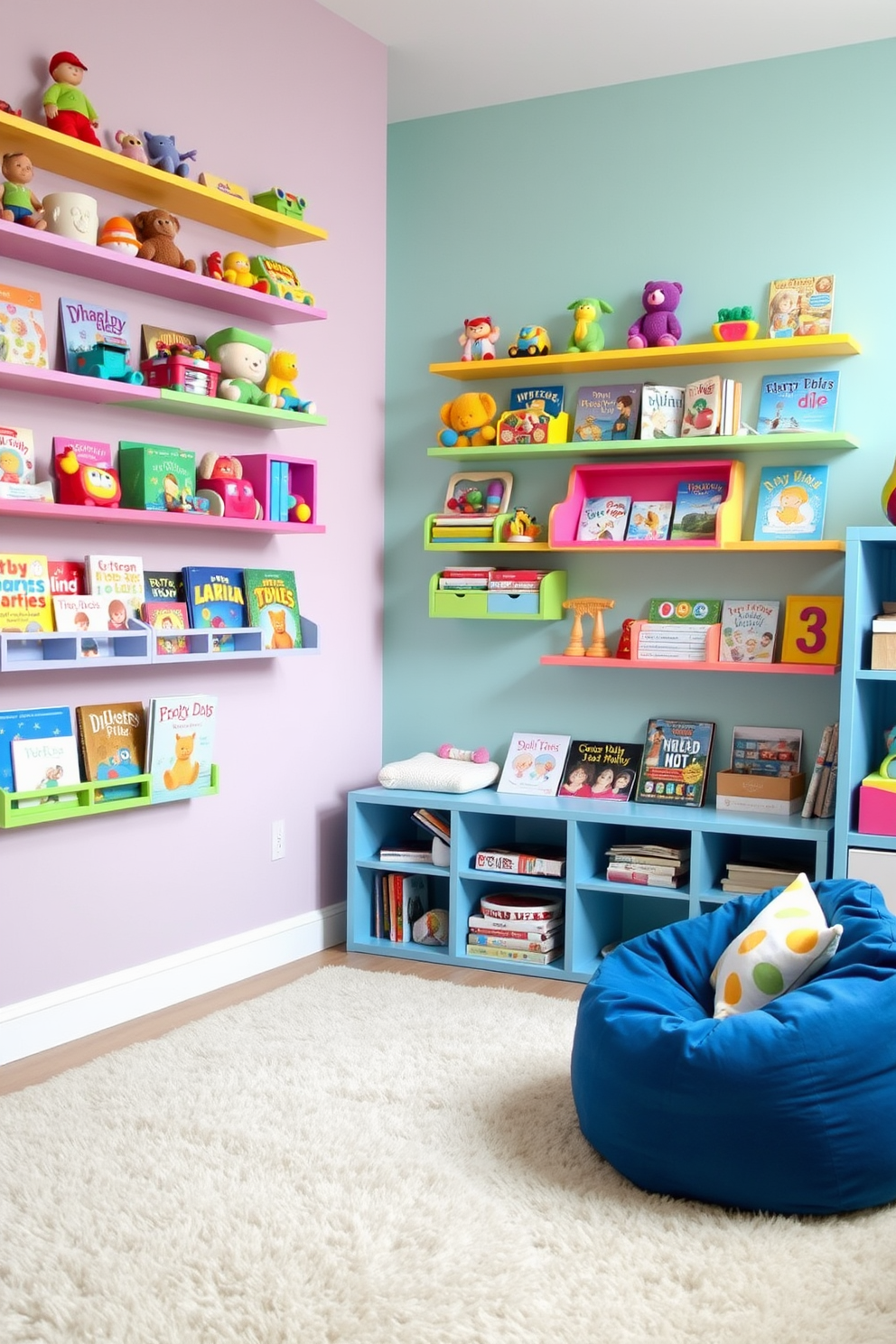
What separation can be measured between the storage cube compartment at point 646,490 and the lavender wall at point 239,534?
72cm

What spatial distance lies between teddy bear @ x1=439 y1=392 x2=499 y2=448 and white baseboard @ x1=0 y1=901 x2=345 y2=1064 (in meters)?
1.53

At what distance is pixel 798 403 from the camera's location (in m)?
3.55

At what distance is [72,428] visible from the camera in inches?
117

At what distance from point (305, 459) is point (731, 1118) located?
82.5 inches

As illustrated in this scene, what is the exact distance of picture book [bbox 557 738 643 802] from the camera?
3803 mm

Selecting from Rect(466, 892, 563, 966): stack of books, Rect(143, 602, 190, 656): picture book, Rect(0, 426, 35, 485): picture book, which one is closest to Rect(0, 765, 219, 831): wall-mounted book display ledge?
Rect(143, 602, 190, 656): picture book

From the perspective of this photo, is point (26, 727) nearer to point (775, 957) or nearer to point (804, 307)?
point (775, 957)

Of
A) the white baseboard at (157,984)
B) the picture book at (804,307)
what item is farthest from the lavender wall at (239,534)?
the picture book at (804,307)

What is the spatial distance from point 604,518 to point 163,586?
4.52 ft

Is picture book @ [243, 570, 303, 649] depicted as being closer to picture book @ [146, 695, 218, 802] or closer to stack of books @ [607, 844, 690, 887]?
picture book @ [146, 695, 218, 802]

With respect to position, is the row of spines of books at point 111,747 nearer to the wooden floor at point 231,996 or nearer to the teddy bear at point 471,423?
the wooden floor at point 231,996

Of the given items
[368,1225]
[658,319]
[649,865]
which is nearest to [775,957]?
[368,1225]

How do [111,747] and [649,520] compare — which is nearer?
[111,747]

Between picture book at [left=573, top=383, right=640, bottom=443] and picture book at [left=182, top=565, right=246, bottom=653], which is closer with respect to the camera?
picture book at [left=182, top=565, right=246, bottom=653]
